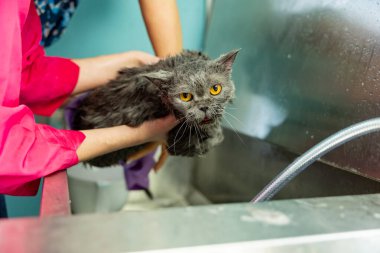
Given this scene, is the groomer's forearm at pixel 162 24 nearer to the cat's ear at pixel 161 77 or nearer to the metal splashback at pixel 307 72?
the cat's ear at pixel 161 77

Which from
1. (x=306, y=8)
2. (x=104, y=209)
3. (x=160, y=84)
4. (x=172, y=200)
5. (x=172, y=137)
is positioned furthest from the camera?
(x=172, y=200)

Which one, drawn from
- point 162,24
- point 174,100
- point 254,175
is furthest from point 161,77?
point 254,175

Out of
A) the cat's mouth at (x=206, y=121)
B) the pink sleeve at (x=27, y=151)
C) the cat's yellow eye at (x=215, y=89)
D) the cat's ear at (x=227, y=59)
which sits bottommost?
the pink sleeve at (x=27, y=151)

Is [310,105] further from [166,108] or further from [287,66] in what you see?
[166,108]

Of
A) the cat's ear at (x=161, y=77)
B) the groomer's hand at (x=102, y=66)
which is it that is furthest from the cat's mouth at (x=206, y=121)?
the groomer's hand at (x=102, y=66)

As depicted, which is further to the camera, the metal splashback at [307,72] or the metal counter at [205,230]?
the metal splashback at [307,72]

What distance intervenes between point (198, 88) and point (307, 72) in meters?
0.43

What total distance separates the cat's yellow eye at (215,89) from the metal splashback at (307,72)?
340 mm

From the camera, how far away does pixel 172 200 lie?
5.82 ft

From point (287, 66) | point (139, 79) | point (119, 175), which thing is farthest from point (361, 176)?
point (119, 175)

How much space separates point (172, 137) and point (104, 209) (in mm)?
678

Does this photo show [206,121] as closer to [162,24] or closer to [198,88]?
[198,88]

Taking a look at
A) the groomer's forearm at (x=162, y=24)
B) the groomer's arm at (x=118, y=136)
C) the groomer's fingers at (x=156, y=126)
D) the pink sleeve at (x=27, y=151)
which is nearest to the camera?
the pink sleeve at (x=27, y=151)

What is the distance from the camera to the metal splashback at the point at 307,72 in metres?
0.89
